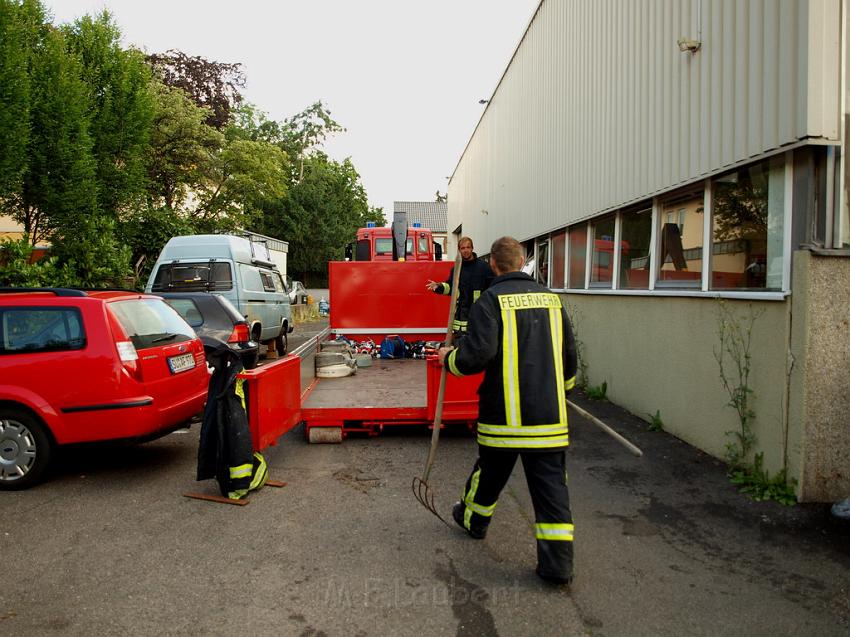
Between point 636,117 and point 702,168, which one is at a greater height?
point 636,117

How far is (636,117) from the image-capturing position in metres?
8.05

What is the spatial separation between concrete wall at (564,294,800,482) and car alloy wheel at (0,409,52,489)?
5.66 meters

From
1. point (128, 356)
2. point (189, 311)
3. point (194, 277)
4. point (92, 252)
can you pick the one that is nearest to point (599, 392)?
point (128, 356)

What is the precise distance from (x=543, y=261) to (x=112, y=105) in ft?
44.0

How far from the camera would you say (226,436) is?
5.32 m

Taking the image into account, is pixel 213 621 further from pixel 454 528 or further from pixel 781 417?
pixel 781 417

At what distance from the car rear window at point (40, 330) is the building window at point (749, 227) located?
18.1ft

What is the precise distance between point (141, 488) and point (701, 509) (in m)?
4.44

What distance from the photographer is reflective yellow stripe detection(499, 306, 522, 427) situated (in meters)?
3.84

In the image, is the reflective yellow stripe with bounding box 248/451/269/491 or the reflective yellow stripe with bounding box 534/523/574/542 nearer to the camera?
the reflective yellow stripe with bounding box 534/523/574/542

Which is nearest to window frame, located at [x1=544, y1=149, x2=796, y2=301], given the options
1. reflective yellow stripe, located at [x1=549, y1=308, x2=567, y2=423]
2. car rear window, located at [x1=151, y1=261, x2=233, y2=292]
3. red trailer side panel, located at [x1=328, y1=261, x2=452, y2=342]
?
reflective yellow stripe, located at [x1=549, y1=308, x2=567, y2=423]

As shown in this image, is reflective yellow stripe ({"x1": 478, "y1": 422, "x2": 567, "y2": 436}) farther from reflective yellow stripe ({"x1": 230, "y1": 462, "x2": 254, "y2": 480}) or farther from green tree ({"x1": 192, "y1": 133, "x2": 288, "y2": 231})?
green tree ({"x1": 192, "y1": 133, "x2": 288, "y2": 231})

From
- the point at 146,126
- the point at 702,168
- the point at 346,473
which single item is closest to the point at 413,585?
the point at 346,473

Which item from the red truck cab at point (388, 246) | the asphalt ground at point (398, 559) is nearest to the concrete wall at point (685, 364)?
the asphalt ground at point (398, 559)
